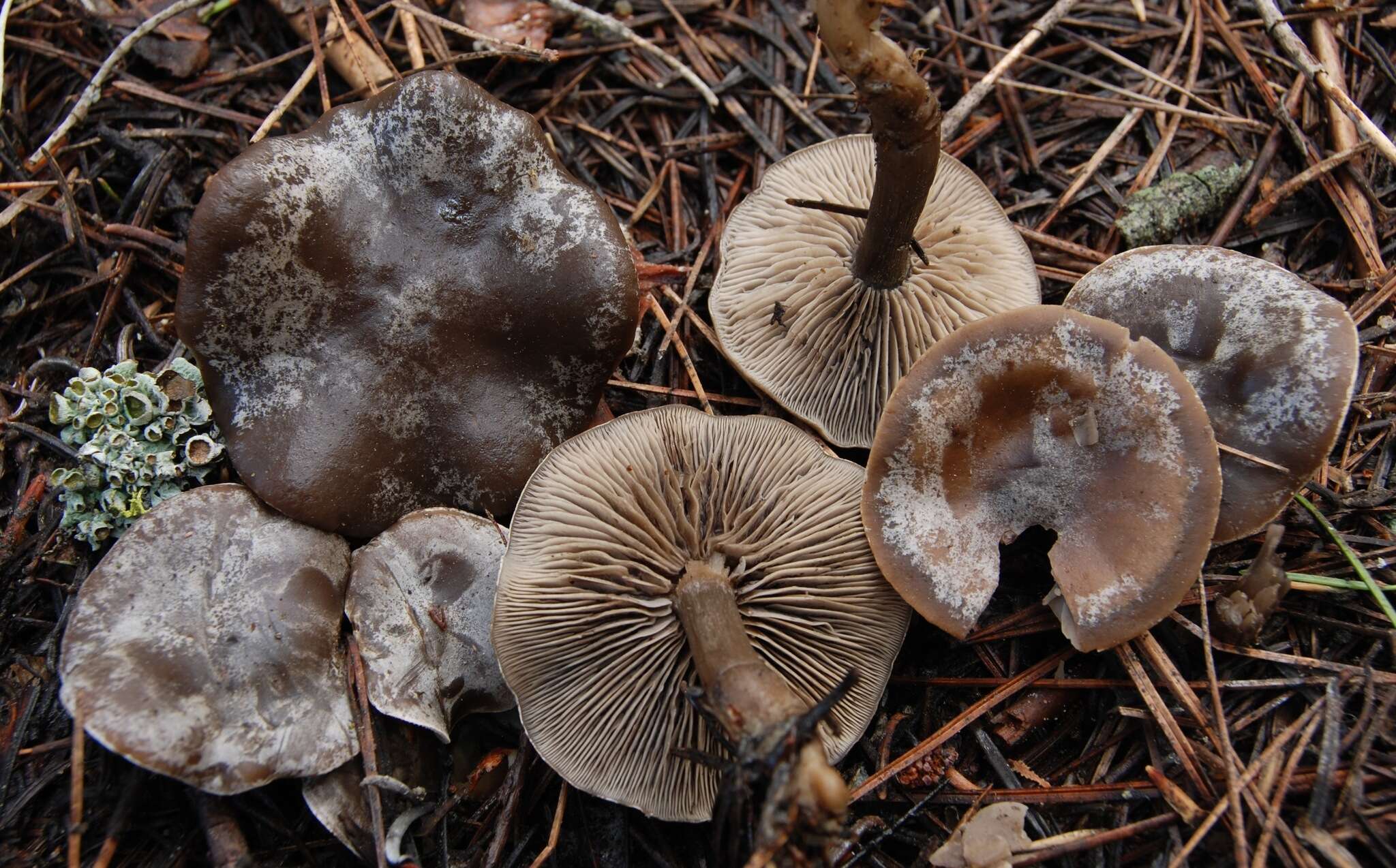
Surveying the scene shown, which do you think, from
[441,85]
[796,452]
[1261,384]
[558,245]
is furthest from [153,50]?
[1261,384]

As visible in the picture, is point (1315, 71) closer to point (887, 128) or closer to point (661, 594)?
point (887, 128)

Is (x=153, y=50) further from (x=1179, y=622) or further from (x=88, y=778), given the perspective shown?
(x=1179, y=622)

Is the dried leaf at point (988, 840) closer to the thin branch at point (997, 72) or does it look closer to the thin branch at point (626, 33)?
the thin branch at point (997, 72)

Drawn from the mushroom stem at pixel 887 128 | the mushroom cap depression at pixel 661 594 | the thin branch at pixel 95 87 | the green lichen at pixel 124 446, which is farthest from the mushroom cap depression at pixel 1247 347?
the thin branch at pixel 95 87

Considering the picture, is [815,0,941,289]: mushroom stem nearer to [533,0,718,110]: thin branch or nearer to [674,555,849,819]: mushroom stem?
[533,0,718,110]: thin branch

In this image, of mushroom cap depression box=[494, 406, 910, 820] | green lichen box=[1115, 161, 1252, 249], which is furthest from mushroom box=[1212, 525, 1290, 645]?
green lichen box=[1115, 161, 1252, 249]

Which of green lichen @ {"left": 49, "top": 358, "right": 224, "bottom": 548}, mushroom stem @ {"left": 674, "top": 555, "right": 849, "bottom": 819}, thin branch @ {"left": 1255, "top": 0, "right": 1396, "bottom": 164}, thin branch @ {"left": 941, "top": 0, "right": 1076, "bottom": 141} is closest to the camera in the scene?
mushroom stem @ {"left": 674, "top": 555, "right": 849, "bottom": 819}
